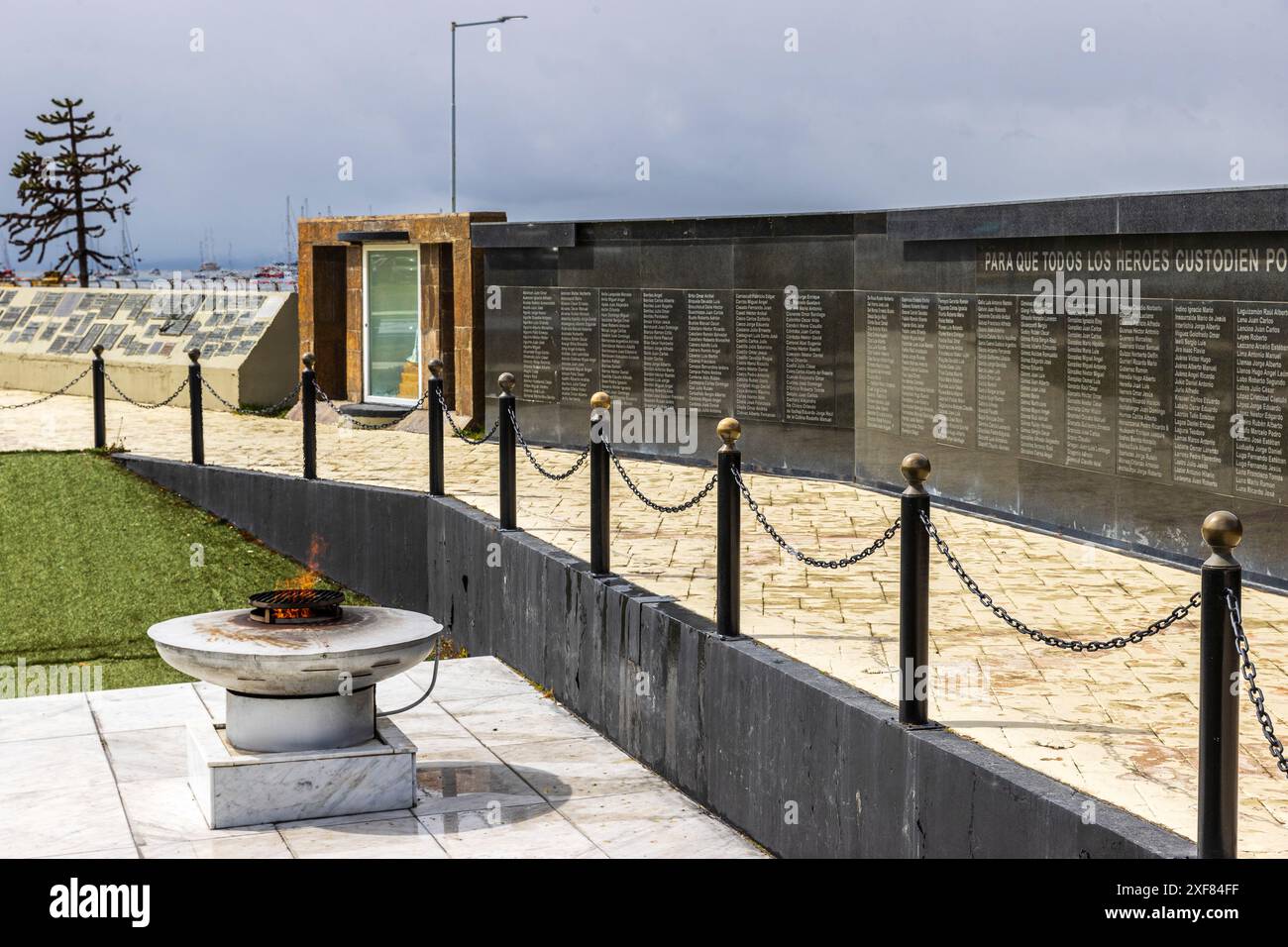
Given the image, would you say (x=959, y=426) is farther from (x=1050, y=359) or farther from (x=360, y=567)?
(x=360, y=567)

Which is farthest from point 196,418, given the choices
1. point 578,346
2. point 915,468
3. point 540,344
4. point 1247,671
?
point 1247,671

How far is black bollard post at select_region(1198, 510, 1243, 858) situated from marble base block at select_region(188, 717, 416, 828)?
4137 mm

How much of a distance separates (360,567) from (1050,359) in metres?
6.60

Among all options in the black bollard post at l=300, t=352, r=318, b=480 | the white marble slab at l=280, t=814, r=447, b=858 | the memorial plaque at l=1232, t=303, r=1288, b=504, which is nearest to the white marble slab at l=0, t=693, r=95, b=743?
the white marble slab at l=280, t=814, r=447, b=858

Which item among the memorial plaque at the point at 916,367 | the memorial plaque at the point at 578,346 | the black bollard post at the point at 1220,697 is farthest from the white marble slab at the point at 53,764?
the memorial plaque at the point at 578,346

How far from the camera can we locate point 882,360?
1421 cm

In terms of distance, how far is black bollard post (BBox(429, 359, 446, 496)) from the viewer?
13.9 m

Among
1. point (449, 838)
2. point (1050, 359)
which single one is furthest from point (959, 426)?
point (449, 838)

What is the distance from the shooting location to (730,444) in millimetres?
8523

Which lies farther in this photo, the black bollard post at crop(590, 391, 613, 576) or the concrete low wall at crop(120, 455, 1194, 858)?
the black bollard post at crop(590, 391, 613, 576)

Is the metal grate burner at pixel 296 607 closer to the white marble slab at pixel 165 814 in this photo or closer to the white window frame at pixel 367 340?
the white marble slab at pixel 165 814

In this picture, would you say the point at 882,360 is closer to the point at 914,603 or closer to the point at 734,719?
the point at 734,719

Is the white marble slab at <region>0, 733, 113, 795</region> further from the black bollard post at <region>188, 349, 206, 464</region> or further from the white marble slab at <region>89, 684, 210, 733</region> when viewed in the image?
the black bollard post at <region>188, 349, 206, 464</region>

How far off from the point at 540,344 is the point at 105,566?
5755 millimetres
